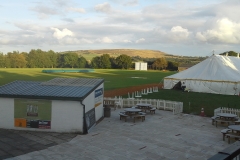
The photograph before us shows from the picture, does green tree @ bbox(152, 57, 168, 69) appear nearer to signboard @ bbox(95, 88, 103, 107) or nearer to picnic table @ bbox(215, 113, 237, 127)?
picnic table @ bbox(215, 113, 237, 127)

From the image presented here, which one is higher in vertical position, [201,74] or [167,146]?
[201,74]

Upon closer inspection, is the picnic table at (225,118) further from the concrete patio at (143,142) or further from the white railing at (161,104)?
the white railing at (161,104)

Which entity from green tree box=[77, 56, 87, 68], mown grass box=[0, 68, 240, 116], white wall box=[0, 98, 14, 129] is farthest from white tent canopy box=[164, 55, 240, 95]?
green tree box=[77, 56, 87, 68]

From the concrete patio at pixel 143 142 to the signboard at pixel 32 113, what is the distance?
2.13 m

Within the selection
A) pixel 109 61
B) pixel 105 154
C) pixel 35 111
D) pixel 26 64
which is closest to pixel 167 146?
pixel 105 154

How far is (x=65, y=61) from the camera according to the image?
117 metres

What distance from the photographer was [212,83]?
33.3 meters

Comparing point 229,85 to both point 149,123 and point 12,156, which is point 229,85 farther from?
point 12,156

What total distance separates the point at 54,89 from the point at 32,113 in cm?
186

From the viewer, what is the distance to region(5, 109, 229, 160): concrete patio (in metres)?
9.97

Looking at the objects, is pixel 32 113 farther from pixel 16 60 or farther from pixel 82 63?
pixel 82 63

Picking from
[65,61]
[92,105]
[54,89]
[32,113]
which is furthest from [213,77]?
[65,61]

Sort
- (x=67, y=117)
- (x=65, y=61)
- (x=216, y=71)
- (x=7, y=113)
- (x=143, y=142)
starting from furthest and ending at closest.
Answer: (x=65, y=61) < (x=216, y=71) < (x=7, y=113) < (x=67, y=117) < (x=143, y=142)

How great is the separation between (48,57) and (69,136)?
109484 millimetres
